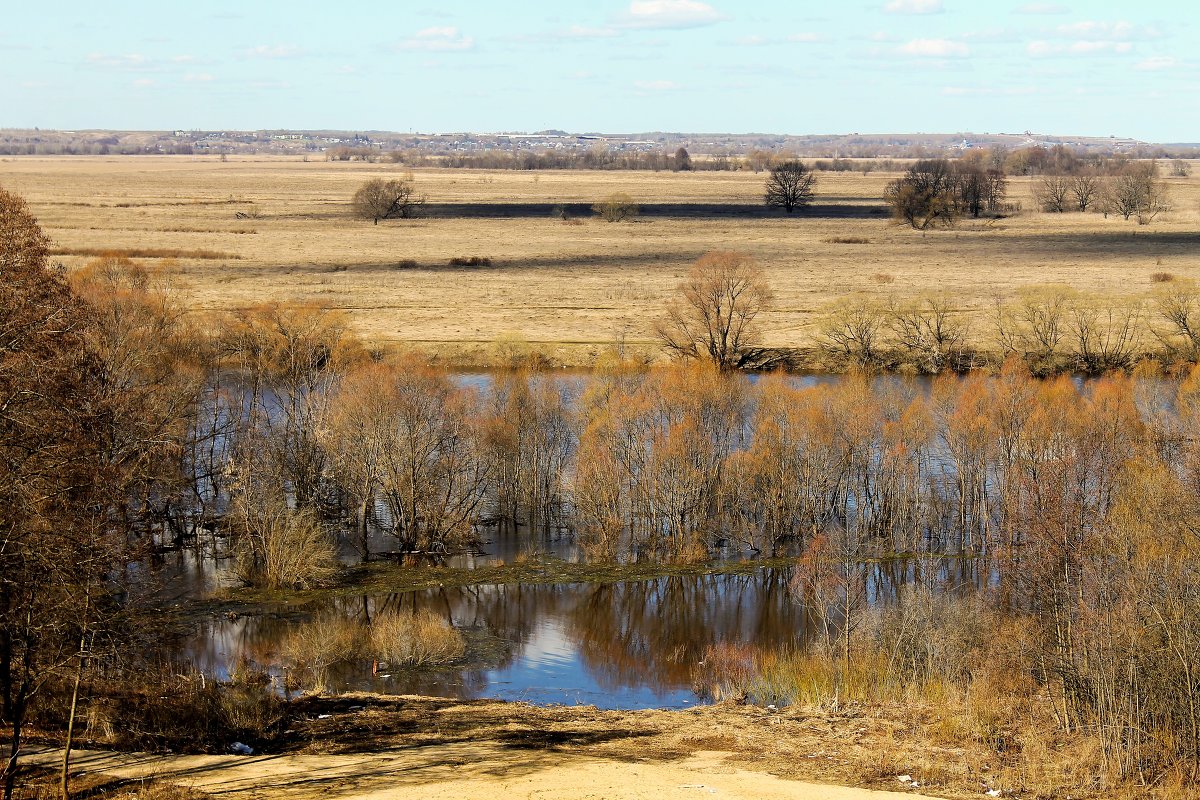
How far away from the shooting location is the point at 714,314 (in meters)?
60.3

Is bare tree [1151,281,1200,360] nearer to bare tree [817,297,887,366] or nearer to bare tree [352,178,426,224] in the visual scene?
bare tree [817,297,887,366]

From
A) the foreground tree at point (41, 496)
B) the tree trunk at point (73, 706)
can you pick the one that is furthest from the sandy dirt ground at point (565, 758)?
the foreground tree at point (41, 496)

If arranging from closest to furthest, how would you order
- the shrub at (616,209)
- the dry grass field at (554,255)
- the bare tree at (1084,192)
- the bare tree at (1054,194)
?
the dry grass field at (554,255) < the shrub at (616,209) < the bare tree at (1054,194) < the bare tree at (1084,192)

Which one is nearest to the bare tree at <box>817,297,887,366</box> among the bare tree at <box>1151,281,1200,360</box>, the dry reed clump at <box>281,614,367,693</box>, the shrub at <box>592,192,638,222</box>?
the bare tree at <box>1151,281,1200,360</box>

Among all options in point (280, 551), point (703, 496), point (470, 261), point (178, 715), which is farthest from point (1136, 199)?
point (178, 715)

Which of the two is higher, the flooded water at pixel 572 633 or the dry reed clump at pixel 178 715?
the dry reed clump at pixel 178 715

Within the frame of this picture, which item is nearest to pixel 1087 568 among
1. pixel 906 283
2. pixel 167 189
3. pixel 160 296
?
pixel 160 296

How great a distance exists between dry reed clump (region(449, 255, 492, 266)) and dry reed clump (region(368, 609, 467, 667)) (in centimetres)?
5872

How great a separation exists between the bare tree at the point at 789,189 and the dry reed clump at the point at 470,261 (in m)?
52.6

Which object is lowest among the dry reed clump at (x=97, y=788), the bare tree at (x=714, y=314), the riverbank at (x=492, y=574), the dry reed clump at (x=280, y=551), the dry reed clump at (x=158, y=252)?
the riverbank at (x=492, y=574)

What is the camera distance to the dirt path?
17297 mm

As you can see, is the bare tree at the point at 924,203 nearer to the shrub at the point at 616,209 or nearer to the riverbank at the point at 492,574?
the shrub at the point at 616,209

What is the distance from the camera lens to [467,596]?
3397cm

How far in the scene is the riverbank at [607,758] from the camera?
696 inches
